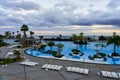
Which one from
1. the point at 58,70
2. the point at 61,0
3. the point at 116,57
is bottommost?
the point at 116,57

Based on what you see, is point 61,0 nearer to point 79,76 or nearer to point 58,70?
point 58,70

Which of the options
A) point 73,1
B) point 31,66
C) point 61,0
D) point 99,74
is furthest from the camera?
point 73,1

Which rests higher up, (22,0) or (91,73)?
(22,0)

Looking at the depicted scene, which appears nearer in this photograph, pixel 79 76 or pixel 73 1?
pixel 79 76

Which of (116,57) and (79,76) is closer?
(79,76)

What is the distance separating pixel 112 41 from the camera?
26.4 m

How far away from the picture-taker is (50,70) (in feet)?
39.4

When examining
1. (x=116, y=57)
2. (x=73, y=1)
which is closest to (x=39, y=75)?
(x=73, y=1)

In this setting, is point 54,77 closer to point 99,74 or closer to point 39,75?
point 39,75

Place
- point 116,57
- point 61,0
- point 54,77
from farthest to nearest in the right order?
point 116,57 < point 61,0 < point 54,77

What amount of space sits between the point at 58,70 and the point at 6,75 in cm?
438

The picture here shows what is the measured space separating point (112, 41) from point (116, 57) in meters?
3.43

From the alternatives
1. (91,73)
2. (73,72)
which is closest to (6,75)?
(73,72)

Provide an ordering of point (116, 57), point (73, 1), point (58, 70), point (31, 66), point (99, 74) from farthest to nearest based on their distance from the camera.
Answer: point (116, 57)
point (73, 1)
point (31, 66)
point (58, 70)
point (99, 74)
